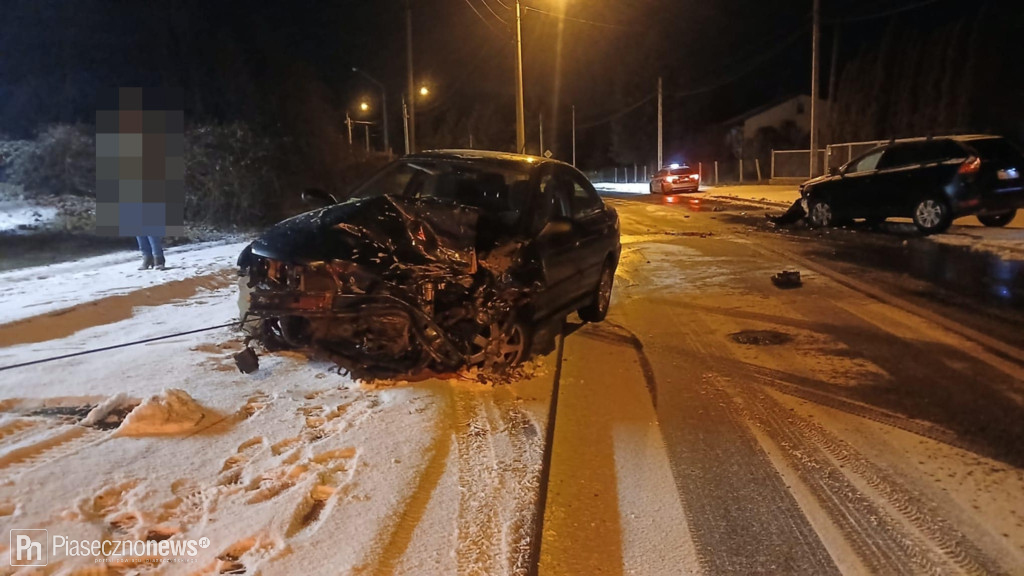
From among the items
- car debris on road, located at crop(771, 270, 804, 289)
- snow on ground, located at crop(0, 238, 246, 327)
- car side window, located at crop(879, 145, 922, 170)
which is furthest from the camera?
car side window, located at crop(879, 145, 922, 170)

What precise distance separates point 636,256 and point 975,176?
21.8 ft

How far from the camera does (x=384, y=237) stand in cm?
592

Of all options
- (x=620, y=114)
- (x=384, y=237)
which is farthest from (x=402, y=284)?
(x=620, y=114)

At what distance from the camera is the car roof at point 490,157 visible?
7609 millimetres

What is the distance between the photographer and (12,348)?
23.2ft

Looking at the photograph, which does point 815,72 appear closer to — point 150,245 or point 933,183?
point 933,183

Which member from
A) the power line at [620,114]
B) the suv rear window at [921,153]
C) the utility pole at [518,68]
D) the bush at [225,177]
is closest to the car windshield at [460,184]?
the suv rear window at [921,153]

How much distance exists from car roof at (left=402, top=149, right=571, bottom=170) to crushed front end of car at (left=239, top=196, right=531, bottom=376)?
1527 millimetres

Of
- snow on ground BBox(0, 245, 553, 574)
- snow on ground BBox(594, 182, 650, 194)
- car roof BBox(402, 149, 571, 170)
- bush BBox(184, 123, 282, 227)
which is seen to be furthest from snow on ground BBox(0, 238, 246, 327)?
snow on ground BBox(594, 182, 650, 194)

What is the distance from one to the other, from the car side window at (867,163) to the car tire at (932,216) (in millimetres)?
1505

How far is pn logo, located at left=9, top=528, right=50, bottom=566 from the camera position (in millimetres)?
3405

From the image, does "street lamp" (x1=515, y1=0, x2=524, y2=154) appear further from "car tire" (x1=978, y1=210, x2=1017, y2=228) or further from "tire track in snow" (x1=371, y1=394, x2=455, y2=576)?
"tire track in snow" (x1=371, y1=394, x2=455, y2=576)

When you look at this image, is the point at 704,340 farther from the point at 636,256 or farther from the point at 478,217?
the point at 636,256

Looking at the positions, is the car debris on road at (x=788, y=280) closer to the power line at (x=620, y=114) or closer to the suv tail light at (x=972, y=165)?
the suv tail light at (x=972, y=165)
